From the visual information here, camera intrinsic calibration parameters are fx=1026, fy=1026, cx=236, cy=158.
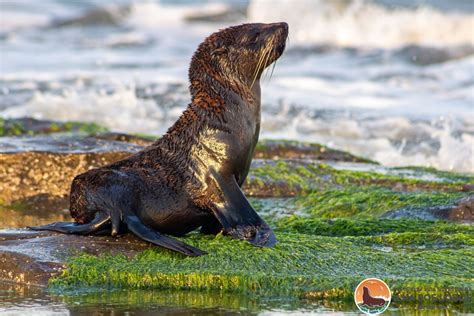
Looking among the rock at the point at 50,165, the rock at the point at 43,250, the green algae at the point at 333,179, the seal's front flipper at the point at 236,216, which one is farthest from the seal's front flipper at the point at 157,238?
the green algae at the point at 333,179

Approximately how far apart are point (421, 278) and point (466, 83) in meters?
14.4

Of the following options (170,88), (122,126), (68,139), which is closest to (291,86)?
(170,88)

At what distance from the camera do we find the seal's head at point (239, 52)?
24.7 ft

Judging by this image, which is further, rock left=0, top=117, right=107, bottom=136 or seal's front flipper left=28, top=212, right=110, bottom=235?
rock left=0, top=117, right=107, bottom=136

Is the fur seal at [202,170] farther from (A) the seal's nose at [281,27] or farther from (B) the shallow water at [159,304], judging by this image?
(B) the shallow water at [159,304]

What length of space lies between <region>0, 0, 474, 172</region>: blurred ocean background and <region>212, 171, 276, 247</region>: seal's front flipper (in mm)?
6505

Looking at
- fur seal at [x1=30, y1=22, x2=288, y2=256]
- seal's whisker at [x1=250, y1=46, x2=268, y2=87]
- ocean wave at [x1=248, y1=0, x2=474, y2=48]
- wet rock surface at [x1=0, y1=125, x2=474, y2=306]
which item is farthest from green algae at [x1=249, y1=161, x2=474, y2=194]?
ocean wave at [x1=248, y1=0, x2=474, y2=48]

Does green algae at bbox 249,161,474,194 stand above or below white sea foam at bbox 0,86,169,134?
below

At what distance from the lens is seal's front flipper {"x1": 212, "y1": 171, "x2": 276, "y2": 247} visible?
712 centimetres

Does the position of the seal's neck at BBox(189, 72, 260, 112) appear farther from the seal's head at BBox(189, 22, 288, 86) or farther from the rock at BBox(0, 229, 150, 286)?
the rock at BBox(0, 229, 150, 286)

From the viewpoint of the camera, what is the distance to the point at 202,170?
7.25 metres

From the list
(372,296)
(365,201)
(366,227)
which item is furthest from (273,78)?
(372,296)

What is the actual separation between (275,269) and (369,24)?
2319 centimetres

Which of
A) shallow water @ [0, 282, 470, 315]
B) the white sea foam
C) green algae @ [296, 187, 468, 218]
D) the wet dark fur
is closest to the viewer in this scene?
shallow water @ [0, 282, 470, 315]
